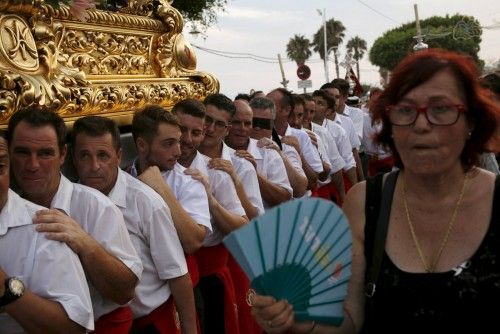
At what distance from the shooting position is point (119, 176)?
112 inches

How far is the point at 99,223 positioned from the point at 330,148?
465 cm

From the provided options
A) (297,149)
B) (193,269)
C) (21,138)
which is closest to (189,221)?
(193,269)

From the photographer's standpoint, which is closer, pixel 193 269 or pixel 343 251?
pixel 343 251

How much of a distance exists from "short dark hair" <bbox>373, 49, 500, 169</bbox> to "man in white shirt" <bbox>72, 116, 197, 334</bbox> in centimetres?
111

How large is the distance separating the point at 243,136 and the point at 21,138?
7.56ft

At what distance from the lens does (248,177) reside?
4137 mm

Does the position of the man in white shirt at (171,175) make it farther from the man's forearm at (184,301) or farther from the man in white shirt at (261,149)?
the man in white shirt at (261,149)

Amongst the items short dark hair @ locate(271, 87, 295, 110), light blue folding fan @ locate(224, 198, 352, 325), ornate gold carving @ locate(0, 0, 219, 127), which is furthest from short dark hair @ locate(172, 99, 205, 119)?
short dark hair @ locate(271, 87, 295, 110)

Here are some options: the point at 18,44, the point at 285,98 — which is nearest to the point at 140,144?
the point at 18,44

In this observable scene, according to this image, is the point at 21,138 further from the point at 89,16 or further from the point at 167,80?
the point at 167,80

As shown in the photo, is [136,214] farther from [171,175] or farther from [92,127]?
[171,175]

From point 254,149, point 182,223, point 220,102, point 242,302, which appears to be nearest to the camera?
point 182,223

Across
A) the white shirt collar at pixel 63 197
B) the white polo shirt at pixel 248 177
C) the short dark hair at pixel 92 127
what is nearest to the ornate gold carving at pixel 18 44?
the short dark hair at pixel 92 127

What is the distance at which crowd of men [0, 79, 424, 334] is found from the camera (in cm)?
195
